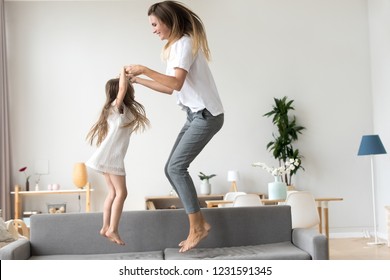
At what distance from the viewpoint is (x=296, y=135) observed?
8383 millimetres

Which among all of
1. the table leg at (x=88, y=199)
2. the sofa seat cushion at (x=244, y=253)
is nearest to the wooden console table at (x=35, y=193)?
the table leg at (x=88, y=199)

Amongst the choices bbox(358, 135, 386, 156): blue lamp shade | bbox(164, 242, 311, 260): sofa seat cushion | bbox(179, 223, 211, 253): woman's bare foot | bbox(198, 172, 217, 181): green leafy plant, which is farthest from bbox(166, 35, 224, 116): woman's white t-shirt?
bbox(198, 172, 217, 181): green leafy plant

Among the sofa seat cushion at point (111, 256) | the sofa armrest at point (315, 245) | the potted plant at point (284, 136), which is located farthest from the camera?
the potted plant at point (284, 136)

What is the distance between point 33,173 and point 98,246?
467 cm

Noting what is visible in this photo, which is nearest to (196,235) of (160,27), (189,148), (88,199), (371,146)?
(189,148)

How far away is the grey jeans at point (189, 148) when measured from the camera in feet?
10.3

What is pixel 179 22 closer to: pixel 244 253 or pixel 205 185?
pixel 244 253

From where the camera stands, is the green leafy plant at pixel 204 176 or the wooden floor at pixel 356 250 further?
the green leafy plant at pixel 204 176

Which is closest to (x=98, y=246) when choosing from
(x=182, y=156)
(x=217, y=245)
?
(x=217, y=245)

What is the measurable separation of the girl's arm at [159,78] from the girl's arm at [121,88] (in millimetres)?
37

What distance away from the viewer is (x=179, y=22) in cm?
317

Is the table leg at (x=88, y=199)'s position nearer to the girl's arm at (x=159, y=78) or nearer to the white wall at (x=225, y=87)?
the white wall at (x=225, y=87)

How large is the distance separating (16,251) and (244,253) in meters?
1.34
